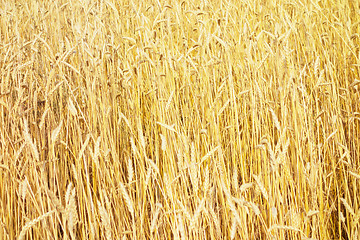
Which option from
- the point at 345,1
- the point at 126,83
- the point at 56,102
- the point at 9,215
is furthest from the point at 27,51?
the point at 345,1

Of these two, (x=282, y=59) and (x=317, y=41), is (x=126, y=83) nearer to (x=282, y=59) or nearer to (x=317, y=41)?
(x=282, y=59)

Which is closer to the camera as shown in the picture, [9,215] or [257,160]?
[9,215]

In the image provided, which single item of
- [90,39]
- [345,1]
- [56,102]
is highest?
[345,1]

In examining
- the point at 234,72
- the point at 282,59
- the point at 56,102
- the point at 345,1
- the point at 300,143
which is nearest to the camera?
the point at 300,143

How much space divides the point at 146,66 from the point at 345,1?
1.36 m

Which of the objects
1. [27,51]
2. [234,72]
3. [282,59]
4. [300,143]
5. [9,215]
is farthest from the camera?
[27,51]

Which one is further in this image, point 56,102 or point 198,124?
point 56,102

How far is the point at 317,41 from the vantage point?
5.76 ft

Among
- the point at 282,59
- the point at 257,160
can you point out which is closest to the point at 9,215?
the point at 257,160

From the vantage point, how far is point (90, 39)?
4.09ft

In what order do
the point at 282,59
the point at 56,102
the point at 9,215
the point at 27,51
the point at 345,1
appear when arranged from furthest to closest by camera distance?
the point at 345,1 → the point at 27,51 → the point at 56,102 → the point at 282,59 → the point at 9,215

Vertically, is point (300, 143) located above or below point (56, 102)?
below

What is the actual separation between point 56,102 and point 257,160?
94cm

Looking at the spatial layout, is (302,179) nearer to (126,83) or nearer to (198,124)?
(198,124)
